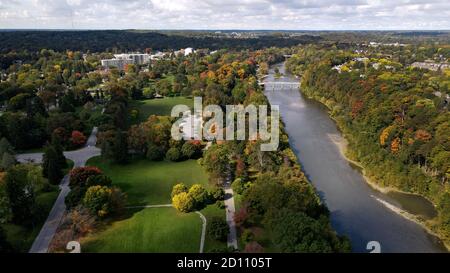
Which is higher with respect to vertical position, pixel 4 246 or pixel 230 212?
pixel 4 246

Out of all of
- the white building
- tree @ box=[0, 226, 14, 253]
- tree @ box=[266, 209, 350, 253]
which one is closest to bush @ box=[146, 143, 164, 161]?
tree @ box=[0, 226, 14, 253]

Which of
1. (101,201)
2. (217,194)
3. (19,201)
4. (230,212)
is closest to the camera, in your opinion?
(19,201)

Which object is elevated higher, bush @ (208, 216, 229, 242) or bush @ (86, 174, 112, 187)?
bush @ (86, 174, 112, 187)

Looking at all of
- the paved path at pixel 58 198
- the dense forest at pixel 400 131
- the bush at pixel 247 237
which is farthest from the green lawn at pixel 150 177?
Answer: the dense forest at pixel 400 131

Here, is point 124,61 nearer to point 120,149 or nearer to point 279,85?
point 279,85

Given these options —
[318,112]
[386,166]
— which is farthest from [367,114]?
[318,112]

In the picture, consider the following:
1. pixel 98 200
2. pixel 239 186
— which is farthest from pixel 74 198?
pixel 239 186

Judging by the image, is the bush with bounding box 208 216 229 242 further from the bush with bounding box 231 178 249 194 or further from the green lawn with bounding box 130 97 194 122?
the green lawn with bounding box 130 97 194 122
